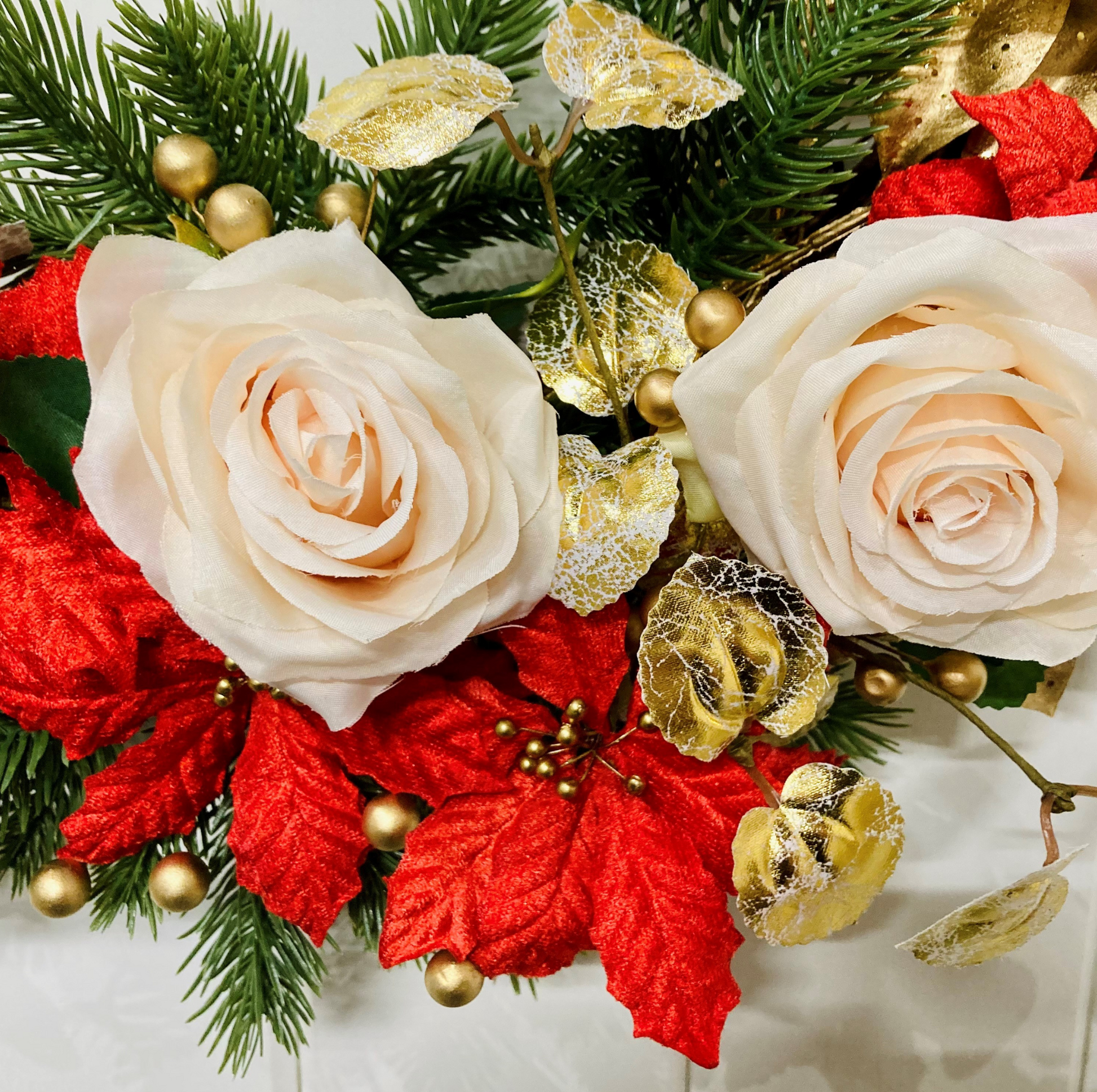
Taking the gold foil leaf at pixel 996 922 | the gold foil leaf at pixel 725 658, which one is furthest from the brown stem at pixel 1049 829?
the gold foil leaf at pixel 725 658

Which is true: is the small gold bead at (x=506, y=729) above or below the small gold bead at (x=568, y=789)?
above

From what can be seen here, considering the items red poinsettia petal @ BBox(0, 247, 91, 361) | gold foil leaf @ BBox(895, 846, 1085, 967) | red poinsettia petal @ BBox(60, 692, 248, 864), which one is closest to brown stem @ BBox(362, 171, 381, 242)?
red poinsettia petal @ BBox(0, 247, 91, 361)

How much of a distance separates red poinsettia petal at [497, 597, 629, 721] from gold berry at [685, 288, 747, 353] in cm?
12

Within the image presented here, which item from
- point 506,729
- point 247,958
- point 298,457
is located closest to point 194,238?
point 298,457

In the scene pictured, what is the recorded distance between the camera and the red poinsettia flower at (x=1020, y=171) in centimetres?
36

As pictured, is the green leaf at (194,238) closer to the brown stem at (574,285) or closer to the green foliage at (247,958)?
the brown stem at (574,285)

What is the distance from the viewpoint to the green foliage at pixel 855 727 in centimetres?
48

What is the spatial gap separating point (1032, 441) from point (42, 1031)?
631 mm

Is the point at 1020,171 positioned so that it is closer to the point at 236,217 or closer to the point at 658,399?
the point at 658,399

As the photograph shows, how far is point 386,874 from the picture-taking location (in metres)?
0.46

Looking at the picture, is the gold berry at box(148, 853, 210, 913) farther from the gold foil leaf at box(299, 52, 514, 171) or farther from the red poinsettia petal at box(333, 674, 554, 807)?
the gold foil leaf at box(299, 52, 514, 171)

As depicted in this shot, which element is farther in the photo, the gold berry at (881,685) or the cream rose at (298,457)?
the gold berry at (881,685)

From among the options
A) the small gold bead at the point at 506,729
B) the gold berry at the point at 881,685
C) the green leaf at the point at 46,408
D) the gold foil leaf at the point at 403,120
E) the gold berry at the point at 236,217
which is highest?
the gold foil leaf at the point at 403,120

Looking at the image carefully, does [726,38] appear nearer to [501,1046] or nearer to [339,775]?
[339,775]
